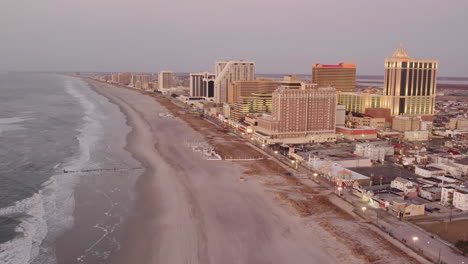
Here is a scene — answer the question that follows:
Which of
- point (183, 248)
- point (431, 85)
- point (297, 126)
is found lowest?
point (183, 248)

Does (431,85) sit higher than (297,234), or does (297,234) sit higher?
(431,85)

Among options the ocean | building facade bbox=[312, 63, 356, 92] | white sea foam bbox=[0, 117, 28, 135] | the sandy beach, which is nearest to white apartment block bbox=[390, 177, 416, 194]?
the sandy beach

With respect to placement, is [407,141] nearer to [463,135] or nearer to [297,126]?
[463,135]

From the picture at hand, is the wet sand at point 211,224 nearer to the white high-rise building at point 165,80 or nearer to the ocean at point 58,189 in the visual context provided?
the ocean at point 58,189

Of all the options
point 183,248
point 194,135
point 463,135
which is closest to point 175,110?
point 194,135

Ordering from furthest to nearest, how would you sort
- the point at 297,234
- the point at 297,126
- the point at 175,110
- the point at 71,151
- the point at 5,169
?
1. the point at 175,110
2. the point at 297,126
3. the point at 71,151
4. the point at 5,169
5. the point at 297,234

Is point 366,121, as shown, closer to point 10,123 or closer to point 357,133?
point 357,133
